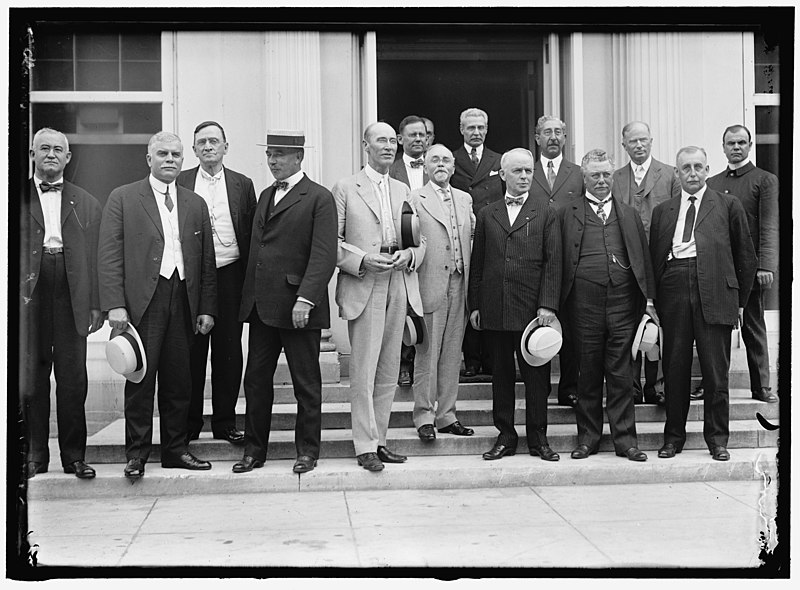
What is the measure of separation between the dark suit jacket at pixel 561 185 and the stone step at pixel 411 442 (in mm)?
1537

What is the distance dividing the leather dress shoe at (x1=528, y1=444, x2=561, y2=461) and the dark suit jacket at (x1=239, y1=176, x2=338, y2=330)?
1554 millimetres

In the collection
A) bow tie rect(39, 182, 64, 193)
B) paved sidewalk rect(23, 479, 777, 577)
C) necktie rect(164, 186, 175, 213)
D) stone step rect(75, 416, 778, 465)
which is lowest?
paved sidewalk rect(23, 479, 777, 577)

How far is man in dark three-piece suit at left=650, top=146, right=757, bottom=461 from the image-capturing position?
21.6 feet

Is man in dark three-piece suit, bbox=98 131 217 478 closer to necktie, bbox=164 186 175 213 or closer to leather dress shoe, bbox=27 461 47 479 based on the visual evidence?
necktie, bbox=164 186 175 213

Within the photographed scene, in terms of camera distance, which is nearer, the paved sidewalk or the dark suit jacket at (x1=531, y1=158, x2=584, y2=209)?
the paved sidewalk

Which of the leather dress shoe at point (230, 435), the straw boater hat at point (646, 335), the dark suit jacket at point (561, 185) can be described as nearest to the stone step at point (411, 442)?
the leather dress shoe at point (230, 435)

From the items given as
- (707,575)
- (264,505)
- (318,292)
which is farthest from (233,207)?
(707,575)

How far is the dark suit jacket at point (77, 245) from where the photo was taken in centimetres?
607

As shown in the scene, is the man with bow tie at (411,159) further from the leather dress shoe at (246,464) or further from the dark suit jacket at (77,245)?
the dark suit jacket at (77,245)

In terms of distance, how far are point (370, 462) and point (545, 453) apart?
1.10 metres

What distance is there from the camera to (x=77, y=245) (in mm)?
6215

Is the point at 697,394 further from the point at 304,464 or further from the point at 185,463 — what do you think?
the point at 185,463

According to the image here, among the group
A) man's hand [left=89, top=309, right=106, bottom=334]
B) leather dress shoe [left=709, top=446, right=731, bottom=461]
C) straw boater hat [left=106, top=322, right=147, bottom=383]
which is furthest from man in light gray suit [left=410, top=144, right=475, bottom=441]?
man's hand [left=89, top=309, right=106, bottom=334]

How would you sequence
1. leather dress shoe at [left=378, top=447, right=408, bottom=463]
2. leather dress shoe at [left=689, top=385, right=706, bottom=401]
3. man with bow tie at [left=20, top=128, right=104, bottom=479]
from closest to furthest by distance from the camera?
man with bow tie at [left=20, top=128, right=104, bottom=479], leather dress shoe at [left=378, top=447, right=408, bottom=463], leather dress shoe at [left=689, top=385, right=706, bottom=401]
